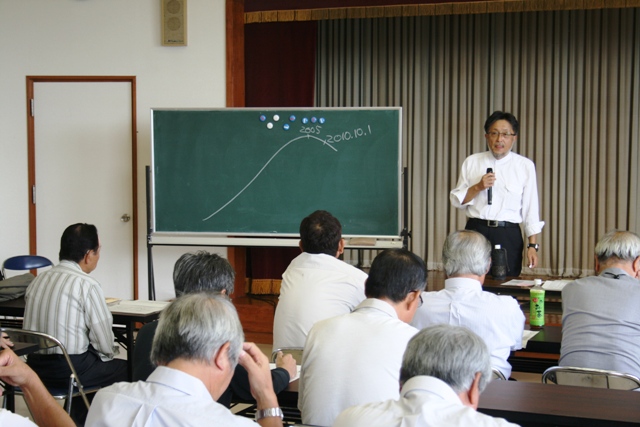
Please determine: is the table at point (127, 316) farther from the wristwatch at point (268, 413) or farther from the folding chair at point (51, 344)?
the wristwatch at point (268, 413)

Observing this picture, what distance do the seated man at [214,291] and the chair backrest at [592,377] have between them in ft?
3.09

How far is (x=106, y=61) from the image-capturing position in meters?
6.42

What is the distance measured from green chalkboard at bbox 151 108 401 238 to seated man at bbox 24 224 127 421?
8.20ft

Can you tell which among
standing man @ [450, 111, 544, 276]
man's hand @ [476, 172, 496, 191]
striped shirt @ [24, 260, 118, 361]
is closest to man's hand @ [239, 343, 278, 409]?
striped shirt @ [24, 260, 118, 361]

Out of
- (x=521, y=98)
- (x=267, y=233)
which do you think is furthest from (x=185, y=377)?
(x=521, y=98)

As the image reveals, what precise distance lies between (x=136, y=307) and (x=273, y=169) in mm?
2311

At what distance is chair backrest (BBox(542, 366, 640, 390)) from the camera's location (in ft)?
8.36

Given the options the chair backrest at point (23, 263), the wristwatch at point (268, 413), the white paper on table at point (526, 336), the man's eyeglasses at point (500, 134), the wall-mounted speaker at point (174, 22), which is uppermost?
the wall-mounted speaker at point (174, 22)

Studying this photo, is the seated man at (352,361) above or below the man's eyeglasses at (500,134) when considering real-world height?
below

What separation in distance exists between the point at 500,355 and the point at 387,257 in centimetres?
70

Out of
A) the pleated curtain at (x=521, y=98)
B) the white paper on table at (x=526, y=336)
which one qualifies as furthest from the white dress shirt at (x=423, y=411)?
the pleated curtain at (x=521, y=98)

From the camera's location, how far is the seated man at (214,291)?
2391mm

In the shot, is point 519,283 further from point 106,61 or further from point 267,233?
point 106,61

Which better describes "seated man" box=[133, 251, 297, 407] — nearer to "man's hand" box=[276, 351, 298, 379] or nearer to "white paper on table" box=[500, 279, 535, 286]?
"man's hand" box=[276, 351, 298, 379]
